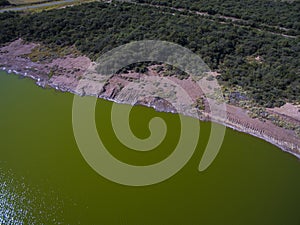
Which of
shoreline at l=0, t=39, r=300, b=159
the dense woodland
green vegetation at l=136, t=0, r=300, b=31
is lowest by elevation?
shoreline at l=0, t=39, r=300, b=159

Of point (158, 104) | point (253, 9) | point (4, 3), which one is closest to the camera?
point (158, 104)

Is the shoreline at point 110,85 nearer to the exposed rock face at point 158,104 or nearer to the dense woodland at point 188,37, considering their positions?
the exposed rock face at point 158,104

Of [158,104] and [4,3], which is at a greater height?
[4,3]

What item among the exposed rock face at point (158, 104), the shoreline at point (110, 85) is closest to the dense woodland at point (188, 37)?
the shoreline at point (110, 85)

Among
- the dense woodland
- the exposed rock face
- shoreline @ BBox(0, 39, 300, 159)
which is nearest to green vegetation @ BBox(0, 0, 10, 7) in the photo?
the dense woodland

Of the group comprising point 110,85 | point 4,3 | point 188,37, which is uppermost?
point 188,37

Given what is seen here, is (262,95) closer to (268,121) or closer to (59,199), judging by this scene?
(268,121)

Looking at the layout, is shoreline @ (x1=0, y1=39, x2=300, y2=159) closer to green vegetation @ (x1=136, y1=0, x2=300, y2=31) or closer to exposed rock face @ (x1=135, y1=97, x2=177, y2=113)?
exposed rock face @ (x1=135, y1=97, x2=177, y2=113)

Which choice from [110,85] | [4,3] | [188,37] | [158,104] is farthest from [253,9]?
[4,3]

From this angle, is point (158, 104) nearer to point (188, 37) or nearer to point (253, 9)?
point (188, 37)
